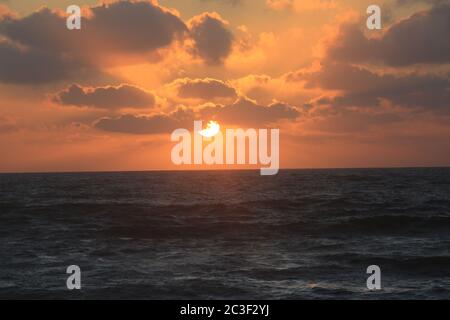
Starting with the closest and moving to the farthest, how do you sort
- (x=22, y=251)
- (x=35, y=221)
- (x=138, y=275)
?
(x=138, y=275) → (x=22, y=251) → (x=35, y=221)

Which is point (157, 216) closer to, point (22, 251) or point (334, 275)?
point (22, 251)

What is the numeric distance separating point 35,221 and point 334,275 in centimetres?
2771

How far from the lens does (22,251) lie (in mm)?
24266

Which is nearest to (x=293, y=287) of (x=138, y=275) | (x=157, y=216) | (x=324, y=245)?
(x=138, y=275)

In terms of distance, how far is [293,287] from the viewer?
1697cm

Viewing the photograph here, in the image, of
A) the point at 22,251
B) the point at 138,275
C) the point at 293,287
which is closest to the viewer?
the point at 293,287

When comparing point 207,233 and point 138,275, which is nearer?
point 138,275

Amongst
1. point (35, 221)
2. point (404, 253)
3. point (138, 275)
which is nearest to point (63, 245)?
point (138, 275)
